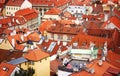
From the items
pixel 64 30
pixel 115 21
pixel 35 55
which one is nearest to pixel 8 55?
pixel 35 55

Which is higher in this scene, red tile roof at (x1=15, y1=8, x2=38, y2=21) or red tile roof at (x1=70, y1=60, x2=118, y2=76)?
red tile roof at (x1=70, y1=60, x2=118, y2=76)

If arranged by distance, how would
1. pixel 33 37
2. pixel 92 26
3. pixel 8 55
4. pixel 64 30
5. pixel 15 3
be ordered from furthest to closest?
pixel 15 3, pixel 92 26, pixel 64 30, pixel 33 37, pixel 8 55

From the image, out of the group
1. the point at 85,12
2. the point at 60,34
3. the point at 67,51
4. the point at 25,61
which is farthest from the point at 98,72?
the point at 85,12

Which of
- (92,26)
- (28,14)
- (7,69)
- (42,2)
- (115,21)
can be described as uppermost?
(115,21)

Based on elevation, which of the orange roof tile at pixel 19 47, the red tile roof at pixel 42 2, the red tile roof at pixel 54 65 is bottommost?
the red tile roof at pixel 54 65

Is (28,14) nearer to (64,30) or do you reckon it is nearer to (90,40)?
(64,30)

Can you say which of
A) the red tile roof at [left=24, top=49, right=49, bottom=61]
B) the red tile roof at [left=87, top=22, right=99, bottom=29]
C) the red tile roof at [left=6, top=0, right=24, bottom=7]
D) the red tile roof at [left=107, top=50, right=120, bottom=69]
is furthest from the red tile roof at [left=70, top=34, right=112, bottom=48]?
the red tile roof at [left=6, top=0, right=24, bottom=7]

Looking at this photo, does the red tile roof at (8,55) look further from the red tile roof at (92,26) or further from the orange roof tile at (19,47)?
the red tile roof at (92,26)

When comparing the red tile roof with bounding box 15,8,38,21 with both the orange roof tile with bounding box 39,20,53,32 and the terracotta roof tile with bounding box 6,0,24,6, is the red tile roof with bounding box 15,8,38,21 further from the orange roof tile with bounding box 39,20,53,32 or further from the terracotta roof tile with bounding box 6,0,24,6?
the orange roof tile with bounding box 39,20,53,32

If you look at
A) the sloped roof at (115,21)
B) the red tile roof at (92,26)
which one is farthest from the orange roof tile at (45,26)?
the sloped roof at (115,21)

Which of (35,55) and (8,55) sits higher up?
(35,55)

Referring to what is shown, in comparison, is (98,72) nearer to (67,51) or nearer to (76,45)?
(67,51)

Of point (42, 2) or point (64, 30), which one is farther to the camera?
point (42, 2)

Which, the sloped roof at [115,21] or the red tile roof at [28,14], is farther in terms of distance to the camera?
the red tile roof at [28,14]
